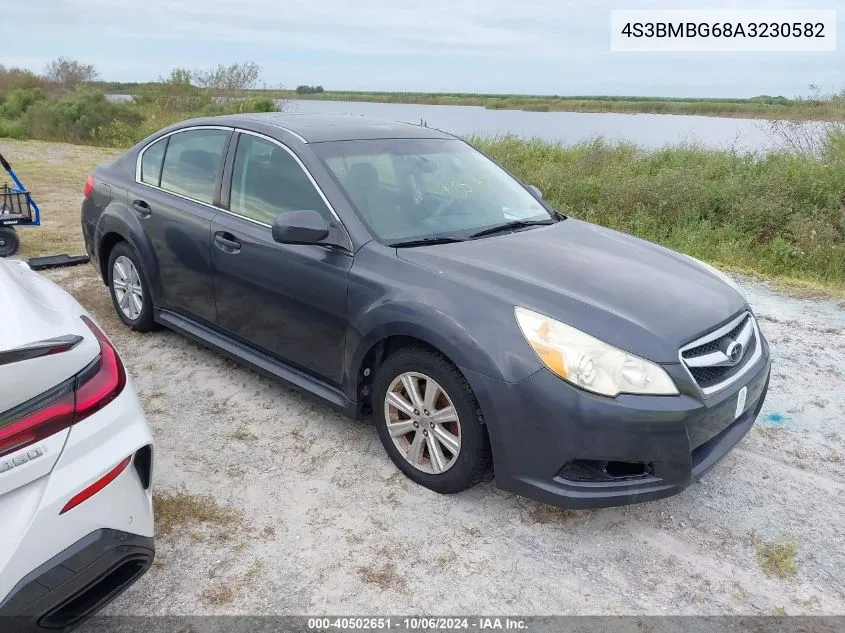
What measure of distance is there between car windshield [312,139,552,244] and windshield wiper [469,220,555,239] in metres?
0.02

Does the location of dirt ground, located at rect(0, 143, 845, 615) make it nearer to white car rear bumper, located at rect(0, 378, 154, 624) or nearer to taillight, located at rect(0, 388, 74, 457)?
white car rear bumper, located at rect(0, 378, 154, 624)

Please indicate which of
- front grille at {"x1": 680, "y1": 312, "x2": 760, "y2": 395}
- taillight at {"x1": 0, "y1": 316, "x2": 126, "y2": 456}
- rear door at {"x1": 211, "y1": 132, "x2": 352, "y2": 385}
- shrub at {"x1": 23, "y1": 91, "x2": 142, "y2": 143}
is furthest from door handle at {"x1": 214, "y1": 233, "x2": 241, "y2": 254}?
shrub at {"x1": 23, "y1": 91, "x2": 142, "y2": 143}

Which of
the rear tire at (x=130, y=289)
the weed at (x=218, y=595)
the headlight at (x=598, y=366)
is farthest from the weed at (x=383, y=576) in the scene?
the rear tire at (x=130, y=289)

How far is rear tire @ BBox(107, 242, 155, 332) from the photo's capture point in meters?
4.68

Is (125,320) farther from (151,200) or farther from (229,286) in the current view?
(229,286)

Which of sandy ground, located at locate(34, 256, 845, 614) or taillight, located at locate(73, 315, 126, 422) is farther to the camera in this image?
sandy ground, located at locate(34, 256, 845, 614)

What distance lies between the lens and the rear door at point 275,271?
3369 mm

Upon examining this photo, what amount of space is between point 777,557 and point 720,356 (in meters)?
0.85

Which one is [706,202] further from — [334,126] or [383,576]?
[383,576]

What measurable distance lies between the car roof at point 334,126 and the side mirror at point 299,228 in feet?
2.16

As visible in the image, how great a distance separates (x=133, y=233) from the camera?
4559 mm

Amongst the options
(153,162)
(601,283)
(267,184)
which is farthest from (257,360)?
(601,283)

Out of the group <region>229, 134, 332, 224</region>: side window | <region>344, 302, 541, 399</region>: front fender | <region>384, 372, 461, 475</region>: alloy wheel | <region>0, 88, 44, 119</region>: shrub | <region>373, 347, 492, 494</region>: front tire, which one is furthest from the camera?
<region>0, 88, 44, 119</region>: shrub

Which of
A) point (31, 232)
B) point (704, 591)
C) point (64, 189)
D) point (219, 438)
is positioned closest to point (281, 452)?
point (219, 438)
